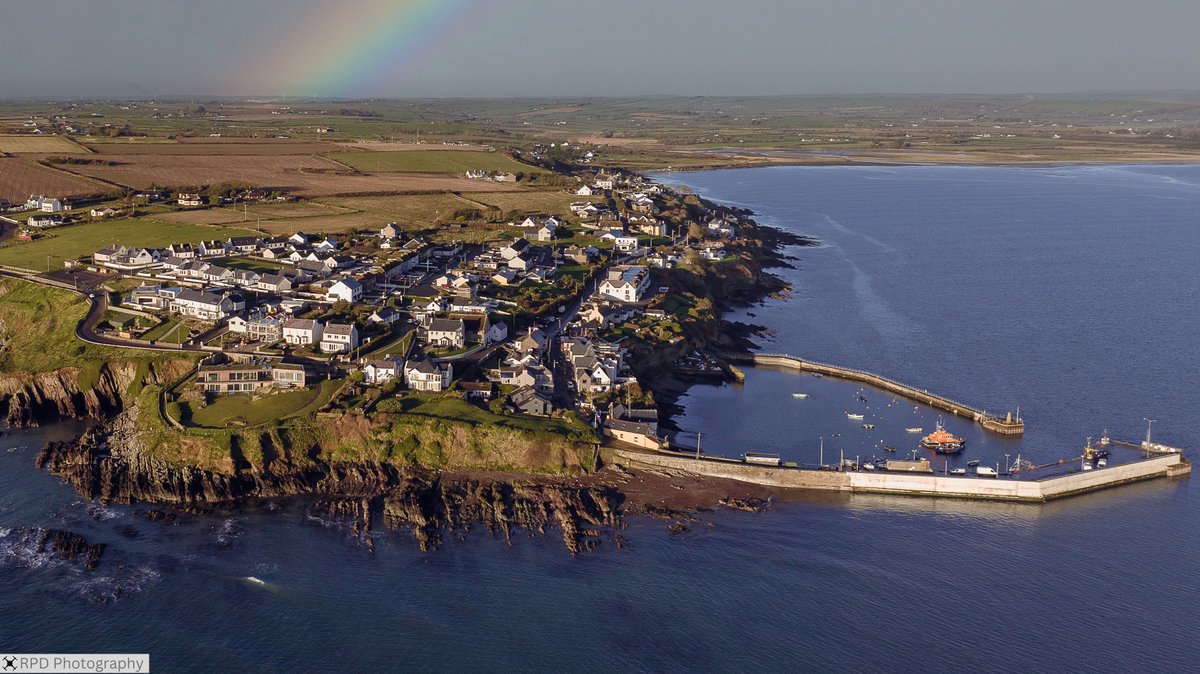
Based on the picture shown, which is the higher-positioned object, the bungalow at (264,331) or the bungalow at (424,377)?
the bungalow at (264,331)

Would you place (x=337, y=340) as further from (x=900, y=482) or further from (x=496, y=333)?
(x=900, y=482)

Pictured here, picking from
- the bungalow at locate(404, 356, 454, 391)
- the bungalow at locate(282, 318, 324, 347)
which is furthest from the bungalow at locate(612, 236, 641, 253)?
the bungalow at locate(404, 356, 454, 391)

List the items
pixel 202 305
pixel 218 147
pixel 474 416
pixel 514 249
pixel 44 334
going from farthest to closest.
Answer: pixel 218 147 < pixel 514 249 < pixel 202 305 < pixel 44 334 < pixel 474 416

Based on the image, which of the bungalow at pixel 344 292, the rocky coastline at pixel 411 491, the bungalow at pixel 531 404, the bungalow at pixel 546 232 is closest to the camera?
the rocky coastline at pixel 411 491

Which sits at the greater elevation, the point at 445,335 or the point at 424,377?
the point at 445,335

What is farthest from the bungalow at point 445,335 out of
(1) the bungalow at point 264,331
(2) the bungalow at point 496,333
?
(1) the bungalow at point 264,331

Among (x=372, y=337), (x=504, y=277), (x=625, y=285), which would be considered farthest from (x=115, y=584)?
(x=625, y=285)

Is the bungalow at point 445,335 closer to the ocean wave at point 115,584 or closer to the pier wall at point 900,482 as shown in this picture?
the pier wall at point 900,482
